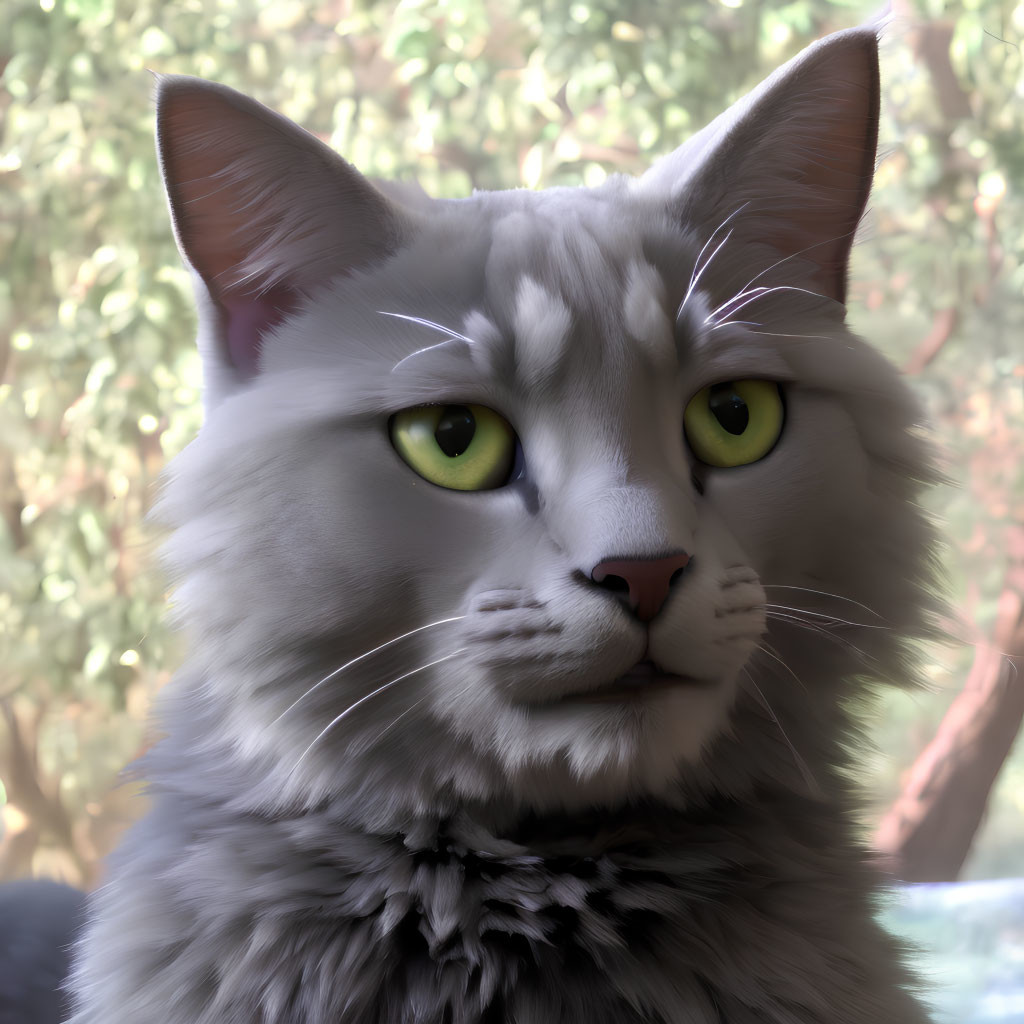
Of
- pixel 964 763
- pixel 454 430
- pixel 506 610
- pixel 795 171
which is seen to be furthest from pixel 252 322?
pixel 964 763

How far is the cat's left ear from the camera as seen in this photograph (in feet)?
2.36

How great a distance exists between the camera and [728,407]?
69 centimetres

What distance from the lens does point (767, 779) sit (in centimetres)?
73

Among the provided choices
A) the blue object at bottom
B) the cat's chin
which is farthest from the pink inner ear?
the blue object at bottom

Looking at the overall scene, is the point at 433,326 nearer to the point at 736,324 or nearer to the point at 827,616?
the point at 736,324

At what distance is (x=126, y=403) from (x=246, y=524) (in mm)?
1635

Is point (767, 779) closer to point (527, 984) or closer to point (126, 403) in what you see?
point (527, 984)

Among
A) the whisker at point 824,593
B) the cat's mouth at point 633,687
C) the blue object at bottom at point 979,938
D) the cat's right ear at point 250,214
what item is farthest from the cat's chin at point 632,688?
the blue object at bottom at point 979,938

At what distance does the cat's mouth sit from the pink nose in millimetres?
38

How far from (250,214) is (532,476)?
28 centimetres

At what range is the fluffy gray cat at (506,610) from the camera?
0.60m

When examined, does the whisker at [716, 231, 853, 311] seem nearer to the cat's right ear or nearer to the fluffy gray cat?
the fluffy gray cat

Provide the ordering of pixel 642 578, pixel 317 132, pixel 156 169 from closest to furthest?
pixel 642 578 → pixel 156 169 → pixel 317 132

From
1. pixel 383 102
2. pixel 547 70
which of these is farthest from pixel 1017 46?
pixel 383 102
